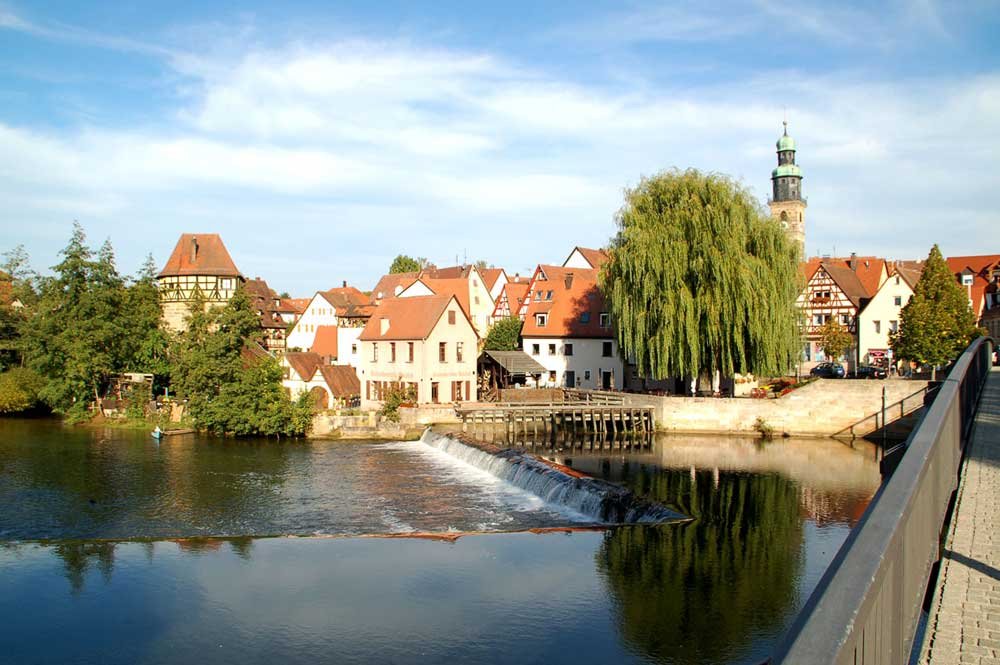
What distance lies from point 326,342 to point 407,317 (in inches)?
891

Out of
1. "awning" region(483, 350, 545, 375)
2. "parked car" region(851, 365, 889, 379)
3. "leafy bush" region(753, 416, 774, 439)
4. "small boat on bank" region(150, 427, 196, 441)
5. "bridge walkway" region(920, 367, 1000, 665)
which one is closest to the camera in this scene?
"bridge walkway" region(920, 367, 1000, 665)

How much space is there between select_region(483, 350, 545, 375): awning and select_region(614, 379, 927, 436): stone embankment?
11276 millimetres

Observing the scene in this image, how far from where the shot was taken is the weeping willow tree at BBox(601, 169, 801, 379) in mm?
38250

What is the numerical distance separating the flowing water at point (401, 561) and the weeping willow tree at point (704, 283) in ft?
25.2

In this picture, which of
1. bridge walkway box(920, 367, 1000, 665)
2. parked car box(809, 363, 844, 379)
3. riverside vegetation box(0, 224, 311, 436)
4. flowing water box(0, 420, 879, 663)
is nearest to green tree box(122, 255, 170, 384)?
riverside vegetation box(0, 224, 311, 436)

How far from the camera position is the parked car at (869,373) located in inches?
1882

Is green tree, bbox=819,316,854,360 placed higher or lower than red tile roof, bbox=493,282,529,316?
lower

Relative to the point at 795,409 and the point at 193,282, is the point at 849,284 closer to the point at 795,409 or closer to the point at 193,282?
the point at 795,409

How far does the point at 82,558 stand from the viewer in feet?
64.1

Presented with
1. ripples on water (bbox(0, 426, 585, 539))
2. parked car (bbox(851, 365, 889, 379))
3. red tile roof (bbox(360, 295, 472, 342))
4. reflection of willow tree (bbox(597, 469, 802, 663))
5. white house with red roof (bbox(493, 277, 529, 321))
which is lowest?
reflection of willow tree (bbox(597, 469, 802, 663))

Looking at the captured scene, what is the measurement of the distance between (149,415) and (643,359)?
28.2 m

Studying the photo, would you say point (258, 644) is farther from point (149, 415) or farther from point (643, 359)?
point (149, 415)

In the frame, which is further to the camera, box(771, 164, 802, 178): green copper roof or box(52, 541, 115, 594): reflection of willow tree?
box(771, 164, 802, 178): green copper roof

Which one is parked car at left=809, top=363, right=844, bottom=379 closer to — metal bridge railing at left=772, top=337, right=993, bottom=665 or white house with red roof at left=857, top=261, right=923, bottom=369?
white house with red roof at left=857, top=261, right=923, bottom=369
